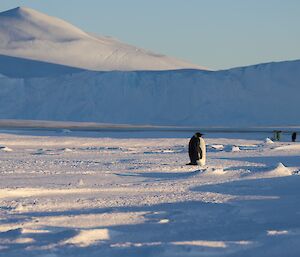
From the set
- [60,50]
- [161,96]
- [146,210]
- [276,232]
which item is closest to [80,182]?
[146,210]

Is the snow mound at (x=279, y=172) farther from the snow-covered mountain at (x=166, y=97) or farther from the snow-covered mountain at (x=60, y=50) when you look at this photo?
the snow-covered mountain at (x=60, y=50)

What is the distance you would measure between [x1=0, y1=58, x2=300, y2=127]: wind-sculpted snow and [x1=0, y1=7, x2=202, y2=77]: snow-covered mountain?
21.3m

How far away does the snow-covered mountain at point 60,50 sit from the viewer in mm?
100375

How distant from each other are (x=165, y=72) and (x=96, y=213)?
63695 millimetres

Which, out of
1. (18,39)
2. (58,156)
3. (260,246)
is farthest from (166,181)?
(18,39)

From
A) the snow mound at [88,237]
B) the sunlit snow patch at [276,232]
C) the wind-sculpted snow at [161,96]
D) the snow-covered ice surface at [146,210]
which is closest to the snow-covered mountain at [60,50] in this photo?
the wind-sculpted snow at [161,96]

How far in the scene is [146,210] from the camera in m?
9.26

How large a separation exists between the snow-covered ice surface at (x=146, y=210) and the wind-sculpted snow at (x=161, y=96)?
52442 millimetres

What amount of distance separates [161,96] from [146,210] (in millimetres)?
61409

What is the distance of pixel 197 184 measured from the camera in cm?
1218

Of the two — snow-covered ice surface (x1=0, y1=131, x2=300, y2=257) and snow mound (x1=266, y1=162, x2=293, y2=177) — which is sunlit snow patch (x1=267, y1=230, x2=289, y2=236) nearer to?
snow-covered ice surface (x1=0, y1=131, x2=300, y2=257)

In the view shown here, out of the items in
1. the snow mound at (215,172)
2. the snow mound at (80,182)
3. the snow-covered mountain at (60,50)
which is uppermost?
the snow-covered mountain at (60,50)

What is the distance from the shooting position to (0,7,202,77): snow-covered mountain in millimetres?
100375

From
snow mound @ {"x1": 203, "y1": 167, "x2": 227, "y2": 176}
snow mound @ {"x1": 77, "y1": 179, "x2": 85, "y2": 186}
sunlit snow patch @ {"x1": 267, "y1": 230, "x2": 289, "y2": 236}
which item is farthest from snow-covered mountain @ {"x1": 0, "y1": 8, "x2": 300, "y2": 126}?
sunlit snow patch @ {"x1": 267, "y1": 230, "x2": 289, "y2": 236}
